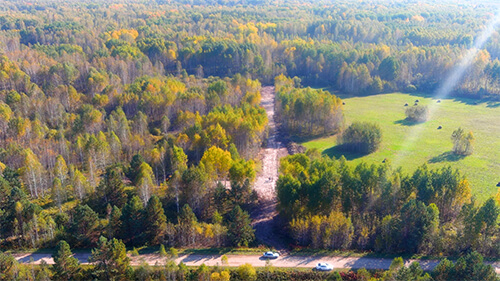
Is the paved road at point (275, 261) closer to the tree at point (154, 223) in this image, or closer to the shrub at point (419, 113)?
the tree at point (154, 223)

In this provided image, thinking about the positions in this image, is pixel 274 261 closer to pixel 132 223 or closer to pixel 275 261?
pixel 275 261

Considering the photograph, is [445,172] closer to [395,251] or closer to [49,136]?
[395,251]

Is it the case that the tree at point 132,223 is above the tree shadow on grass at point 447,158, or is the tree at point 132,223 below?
above

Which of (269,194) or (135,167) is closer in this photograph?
(135,167)

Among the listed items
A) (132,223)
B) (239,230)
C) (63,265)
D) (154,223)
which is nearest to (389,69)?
(239,230)

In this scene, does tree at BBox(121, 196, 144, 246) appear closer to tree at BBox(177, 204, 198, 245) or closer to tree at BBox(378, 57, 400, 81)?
tree at BBox(177, 204, 198, 245)

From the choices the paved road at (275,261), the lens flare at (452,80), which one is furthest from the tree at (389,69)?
the paved road at (275,261)

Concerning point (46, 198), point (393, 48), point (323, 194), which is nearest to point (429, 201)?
point (323, 194)
